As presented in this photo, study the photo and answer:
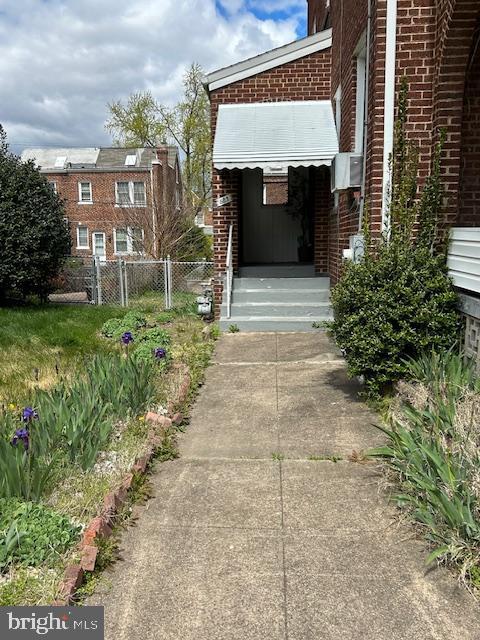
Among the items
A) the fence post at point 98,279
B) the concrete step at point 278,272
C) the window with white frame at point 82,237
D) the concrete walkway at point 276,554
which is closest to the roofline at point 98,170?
the window with white frame at point 82,237

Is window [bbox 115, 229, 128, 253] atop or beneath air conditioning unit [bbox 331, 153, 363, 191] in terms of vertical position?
beneath

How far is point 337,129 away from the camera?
8828 millimetres

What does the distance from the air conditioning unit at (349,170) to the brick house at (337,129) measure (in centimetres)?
1

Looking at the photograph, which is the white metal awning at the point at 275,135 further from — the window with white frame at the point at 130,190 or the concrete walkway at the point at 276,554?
the window with white frame at the point at 130,190

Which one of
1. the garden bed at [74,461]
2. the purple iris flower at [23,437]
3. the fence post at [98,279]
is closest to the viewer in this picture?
the garden bed at [74,461]

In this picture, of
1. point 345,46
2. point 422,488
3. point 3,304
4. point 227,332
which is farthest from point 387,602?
point 3,304

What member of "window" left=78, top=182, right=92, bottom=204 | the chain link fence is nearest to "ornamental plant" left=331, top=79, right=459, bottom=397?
the chain link fence

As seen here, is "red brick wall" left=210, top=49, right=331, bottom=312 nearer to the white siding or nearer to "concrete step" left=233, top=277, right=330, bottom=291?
"concrete step" left=233, top=277, right=330, bottom=291

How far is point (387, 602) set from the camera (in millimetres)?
2430

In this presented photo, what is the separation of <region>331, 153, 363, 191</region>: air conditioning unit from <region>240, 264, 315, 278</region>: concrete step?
3.44 meters

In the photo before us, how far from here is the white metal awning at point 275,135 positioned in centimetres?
817

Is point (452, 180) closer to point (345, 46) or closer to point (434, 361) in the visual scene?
point (434, 361)

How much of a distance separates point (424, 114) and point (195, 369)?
3.75 metres

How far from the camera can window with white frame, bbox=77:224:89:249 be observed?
109 feet
